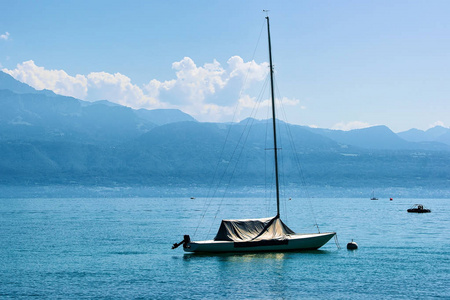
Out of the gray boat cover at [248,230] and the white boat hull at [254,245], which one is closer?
the white boat hull at [254,245]

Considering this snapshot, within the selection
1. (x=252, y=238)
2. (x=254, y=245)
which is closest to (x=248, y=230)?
(x=252, y=238)

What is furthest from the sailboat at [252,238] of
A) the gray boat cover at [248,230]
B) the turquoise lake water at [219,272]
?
the turquoise lake water at [219,272]

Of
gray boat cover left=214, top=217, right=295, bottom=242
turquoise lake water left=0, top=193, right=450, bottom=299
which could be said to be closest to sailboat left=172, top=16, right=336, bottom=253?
gray boat cover left=214, top=217, right=295, bottom=242

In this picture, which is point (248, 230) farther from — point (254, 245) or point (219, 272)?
point (219, 272)

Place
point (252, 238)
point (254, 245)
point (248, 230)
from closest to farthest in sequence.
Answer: point (254, 245) → point (252, 238) → point (248, 230)

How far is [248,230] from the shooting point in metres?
65.9

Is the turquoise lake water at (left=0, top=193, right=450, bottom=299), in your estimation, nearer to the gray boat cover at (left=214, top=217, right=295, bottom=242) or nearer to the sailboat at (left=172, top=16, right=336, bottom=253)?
the sailboat at (left=172, top=16, right=336, bottom=253)

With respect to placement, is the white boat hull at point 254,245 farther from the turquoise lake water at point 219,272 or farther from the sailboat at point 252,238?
the turquoise lake water at point 219,272

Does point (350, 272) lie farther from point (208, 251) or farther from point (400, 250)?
point (400, 250)

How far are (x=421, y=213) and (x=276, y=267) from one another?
480 ft

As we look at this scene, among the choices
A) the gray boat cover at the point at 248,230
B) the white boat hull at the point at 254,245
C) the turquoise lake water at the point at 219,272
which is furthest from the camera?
the gray boat cover at the point at 248,230

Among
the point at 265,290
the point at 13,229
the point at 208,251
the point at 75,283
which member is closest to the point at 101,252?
the point at 208,251

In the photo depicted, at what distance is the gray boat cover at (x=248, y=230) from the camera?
215 feet

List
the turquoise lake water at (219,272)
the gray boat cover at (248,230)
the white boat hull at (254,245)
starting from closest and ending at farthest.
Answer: the turquoise lake water at (219,272) → the white boat hull at (254,245) → the gray boat cover at (248,230)
